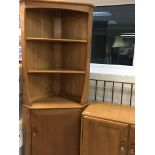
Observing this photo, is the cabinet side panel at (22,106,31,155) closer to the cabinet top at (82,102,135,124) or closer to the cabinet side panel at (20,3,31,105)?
the cabinet side panel at (20,3,31,105)

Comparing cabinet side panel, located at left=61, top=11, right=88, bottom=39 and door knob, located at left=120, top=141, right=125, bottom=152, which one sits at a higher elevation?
cabinet side panel, located at left=61, top=11, right=88, bottom=39

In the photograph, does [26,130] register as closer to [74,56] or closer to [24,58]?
[24,58]

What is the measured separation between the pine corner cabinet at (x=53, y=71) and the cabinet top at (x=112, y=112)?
115 mm

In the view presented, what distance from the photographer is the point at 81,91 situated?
2139mm

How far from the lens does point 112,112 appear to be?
1903mm

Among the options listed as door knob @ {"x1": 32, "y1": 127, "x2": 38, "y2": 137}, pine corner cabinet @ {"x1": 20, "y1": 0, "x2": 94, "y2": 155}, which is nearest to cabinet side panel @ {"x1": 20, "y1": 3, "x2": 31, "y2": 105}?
pine corner cabinet @ {"x1": 20, "y1": 0, "x2": 94, "y2": 155}

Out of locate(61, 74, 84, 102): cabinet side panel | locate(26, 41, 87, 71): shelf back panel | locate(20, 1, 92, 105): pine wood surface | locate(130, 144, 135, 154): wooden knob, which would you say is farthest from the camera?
locate(61, 74, 84, 102): cabinet side panel

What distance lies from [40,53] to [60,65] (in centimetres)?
28

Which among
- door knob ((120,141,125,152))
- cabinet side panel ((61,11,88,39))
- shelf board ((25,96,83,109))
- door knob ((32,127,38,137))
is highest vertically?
cabinet side panel ((61,11,88,39))

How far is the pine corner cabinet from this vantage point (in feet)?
6.18

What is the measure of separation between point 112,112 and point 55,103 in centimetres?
56
